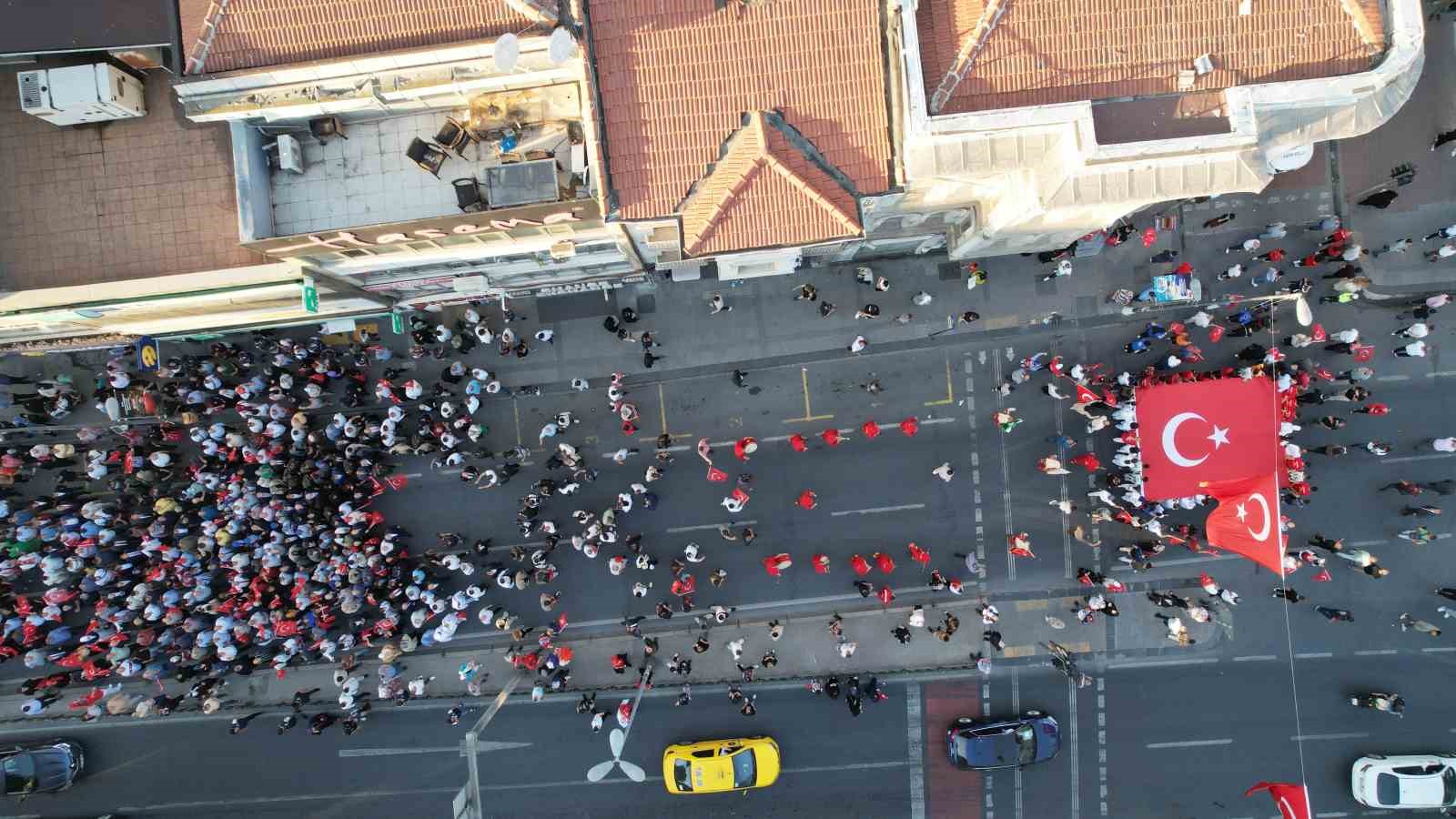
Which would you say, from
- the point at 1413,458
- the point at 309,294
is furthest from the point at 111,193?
the point at 1413,458

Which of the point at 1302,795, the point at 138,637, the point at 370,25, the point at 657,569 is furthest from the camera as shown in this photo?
the point at 657,569

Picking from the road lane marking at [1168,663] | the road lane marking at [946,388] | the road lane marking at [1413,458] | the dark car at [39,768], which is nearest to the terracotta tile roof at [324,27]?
the road lane marking at [946,388]

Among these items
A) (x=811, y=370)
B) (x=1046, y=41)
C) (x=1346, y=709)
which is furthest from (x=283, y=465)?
(x=1346, y=709)

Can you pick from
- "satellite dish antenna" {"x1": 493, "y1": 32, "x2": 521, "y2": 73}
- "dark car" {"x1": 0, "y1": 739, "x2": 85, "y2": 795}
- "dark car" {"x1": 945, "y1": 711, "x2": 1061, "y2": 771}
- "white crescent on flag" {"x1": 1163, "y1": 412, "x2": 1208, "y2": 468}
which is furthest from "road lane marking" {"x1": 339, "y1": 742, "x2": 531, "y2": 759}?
"white crescent on flag" {"x1": 1163, "y1": 412, "x2": 1208, "y2": 468}

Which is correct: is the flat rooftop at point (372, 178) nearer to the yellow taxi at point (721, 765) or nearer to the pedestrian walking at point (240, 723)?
the pedestrian walking at point (240, 723)

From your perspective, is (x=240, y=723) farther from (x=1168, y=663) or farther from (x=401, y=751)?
(x=1168, y=663)

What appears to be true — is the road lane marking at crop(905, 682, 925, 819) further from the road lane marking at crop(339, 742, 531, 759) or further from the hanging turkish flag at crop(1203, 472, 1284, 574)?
the road lane marking at crop(339, 742, 531, 759)

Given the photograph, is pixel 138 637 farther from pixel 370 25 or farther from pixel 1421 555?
pixel 1421 555
